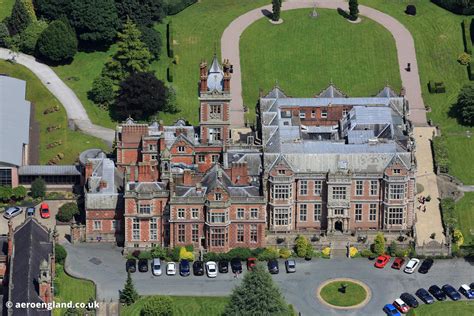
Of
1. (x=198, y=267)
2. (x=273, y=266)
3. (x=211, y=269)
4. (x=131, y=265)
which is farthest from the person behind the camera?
Answer: (x=273, y=266)

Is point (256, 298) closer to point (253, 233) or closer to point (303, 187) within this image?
point (253, 233)

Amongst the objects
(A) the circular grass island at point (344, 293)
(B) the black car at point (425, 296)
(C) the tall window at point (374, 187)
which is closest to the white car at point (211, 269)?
(A) the circular grass island at point (344, 293)

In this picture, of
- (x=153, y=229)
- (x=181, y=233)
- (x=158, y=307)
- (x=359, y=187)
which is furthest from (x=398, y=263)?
(x=158, y=307)

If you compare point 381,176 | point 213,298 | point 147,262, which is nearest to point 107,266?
point 147,262

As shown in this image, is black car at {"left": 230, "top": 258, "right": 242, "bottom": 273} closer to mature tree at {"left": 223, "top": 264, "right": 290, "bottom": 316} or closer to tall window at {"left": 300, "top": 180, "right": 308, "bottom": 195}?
tall window at {"left": 300, "top": 180, "right": 308, "bottom": 195}

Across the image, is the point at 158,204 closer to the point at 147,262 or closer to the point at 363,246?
the point at 147,262
